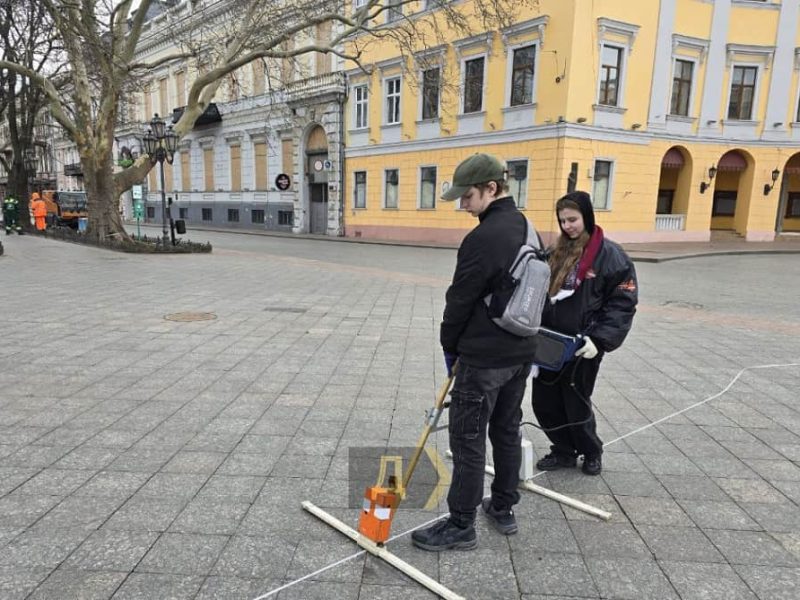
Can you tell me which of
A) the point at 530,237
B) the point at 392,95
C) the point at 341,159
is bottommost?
the point at 530,237

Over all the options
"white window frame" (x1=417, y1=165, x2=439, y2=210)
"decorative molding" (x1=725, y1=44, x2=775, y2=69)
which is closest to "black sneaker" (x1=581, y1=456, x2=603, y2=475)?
"white window frame" (x1=417, y1=165, x2=439, y2=210)

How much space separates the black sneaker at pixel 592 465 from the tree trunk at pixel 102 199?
59.0 feet

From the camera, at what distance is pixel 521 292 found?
7.80 ft

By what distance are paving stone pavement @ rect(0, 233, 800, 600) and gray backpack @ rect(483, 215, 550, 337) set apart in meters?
1.14

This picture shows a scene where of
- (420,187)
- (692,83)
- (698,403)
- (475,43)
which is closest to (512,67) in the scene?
(475,43)

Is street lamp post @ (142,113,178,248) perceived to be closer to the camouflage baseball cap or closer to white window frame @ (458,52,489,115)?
white window frame @ (458,52,489,115)

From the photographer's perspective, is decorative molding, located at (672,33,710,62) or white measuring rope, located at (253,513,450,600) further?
decorative molding, located at (672,33,710,62)

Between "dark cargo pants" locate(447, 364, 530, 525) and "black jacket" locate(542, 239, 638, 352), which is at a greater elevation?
"black jacket" locate(542, 239, 638, 352)

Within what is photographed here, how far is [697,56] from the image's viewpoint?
22438 millimetres

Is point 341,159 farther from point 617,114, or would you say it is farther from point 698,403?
point 698,403

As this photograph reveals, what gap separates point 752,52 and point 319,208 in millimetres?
21282

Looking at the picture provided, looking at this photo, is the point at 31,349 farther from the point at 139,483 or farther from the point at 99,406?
the point at 139,483

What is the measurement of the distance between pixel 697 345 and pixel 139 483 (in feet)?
21.1

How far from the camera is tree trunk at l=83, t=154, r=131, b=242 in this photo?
17859 millimetres
